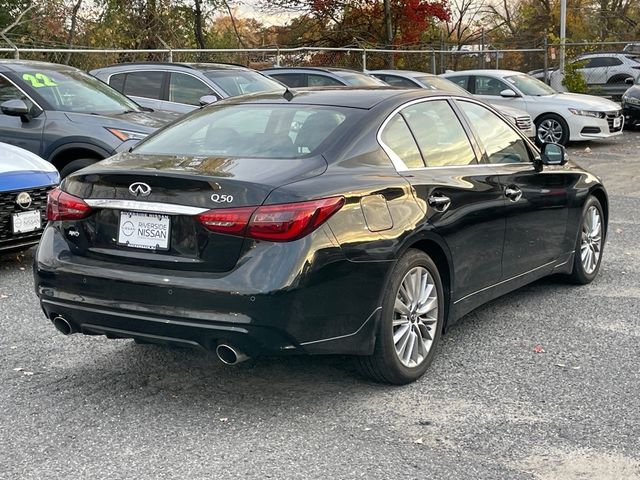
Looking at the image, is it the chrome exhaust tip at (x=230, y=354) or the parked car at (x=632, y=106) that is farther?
the parked car at (x=632, y=106)

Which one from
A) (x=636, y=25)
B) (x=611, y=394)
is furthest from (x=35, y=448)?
(x=636, y=25)

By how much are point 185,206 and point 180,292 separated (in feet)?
1.27

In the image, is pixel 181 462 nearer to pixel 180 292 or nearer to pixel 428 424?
pixel 180 292

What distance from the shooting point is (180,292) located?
4023mm

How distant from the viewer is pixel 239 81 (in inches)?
510

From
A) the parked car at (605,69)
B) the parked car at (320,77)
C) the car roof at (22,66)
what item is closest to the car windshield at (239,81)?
the parked car at (320,77)

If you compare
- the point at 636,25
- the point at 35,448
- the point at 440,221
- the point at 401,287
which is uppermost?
the point at 636,25

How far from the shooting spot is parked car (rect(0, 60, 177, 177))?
8984 mm

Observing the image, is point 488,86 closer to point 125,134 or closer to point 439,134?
point 125,134

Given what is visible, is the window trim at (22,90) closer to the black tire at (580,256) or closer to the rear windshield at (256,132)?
the rear windshield at (256,132)

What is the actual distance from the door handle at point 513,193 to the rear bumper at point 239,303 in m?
1.48

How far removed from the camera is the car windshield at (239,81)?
41.5 ft

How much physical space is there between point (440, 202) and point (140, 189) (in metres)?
1.60

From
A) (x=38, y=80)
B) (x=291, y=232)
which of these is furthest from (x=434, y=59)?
(x=291, y=232)
